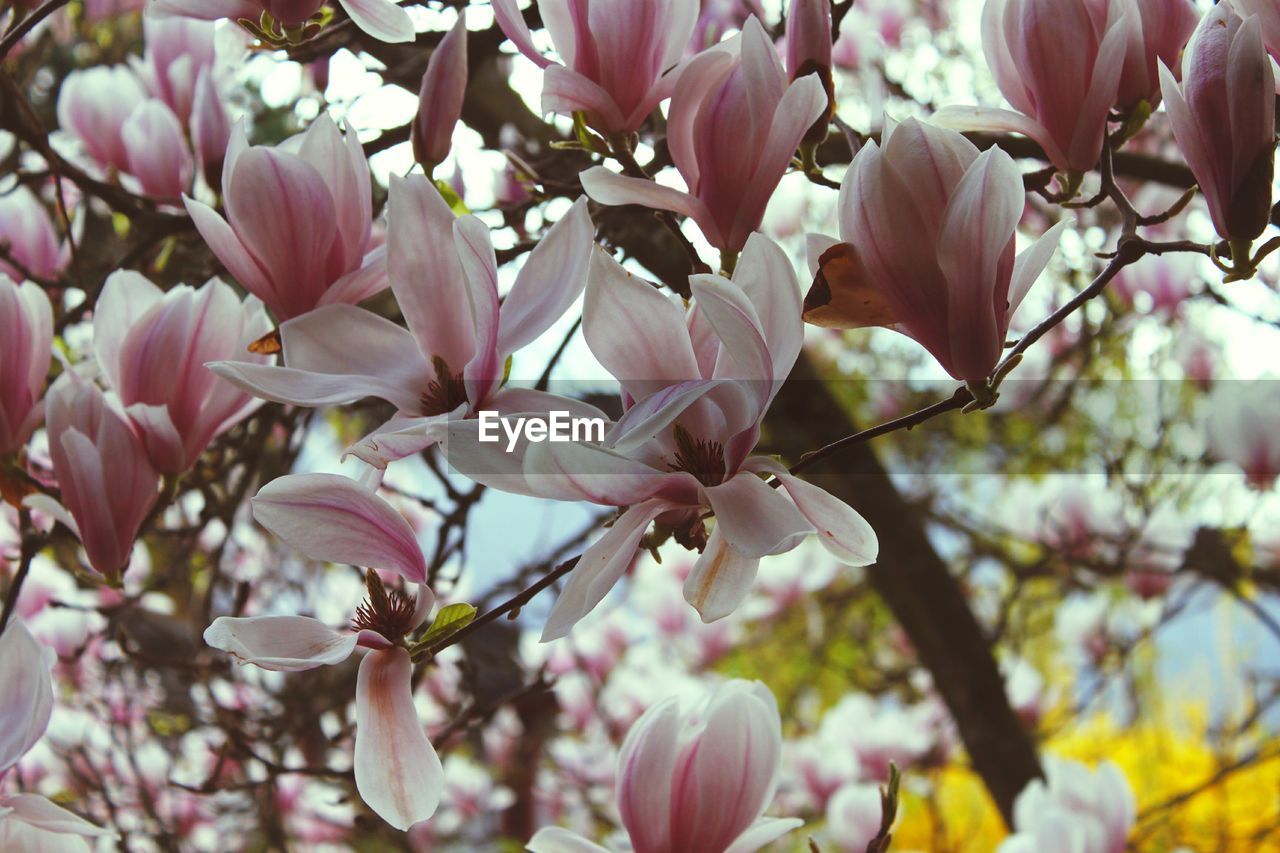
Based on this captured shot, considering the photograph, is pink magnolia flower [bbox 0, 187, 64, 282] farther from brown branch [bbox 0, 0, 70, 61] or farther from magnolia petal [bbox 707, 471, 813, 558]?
magnolia petal [bbox 707, 471, 813, 558]

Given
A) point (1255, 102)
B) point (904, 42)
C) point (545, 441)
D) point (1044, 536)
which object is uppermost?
point (904, 42)

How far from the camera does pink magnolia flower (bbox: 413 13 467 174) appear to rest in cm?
49

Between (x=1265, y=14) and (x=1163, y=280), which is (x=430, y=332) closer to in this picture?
(x=1265, y=14)

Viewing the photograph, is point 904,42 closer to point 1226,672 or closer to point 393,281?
point 1226,672

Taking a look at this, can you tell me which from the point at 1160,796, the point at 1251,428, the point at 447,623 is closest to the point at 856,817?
the point at 1251,428

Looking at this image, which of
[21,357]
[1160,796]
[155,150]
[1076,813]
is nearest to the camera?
[21,357]

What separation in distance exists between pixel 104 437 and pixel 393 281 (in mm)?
201

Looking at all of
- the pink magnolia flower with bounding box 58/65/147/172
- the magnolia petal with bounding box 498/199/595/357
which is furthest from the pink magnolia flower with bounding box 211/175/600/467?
the pink magnolia flower with bounding box 58/65/147/172

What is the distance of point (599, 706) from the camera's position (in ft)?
6.41

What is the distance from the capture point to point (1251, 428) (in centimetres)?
110

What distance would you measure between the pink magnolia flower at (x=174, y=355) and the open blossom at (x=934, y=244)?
12.1 inches

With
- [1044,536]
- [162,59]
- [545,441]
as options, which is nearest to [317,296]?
[545,441]

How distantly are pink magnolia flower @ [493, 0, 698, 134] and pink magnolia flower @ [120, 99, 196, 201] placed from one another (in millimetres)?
422

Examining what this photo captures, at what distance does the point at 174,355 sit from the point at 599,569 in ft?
0.92
